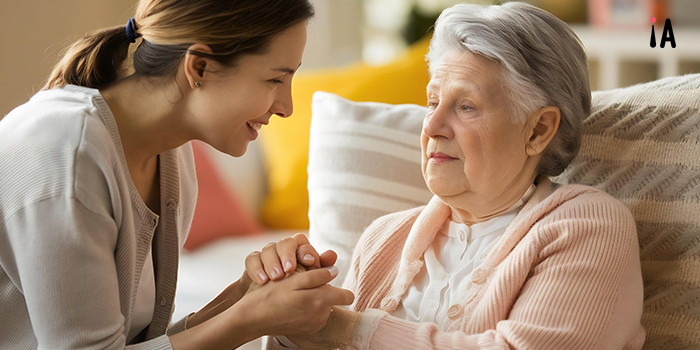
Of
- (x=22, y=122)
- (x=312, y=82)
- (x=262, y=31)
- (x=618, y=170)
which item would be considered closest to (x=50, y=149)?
(x=22, y=122)

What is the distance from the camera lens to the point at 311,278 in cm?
132

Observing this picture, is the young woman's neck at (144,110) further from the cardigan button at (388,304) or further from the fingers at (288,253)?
the cardigan button at (388,304)

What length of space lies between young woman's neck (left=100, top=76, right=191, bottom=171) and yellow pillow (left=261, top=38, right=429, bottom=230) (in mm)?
1463

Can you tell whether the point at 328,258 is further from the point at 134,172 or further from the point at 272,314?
the point at 134,172

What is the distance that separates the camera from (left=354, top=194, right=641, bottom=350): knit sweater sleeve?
1.21 metres

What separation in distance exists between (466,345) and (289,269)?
390mm

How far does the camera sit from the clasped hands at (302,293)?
4.26ft

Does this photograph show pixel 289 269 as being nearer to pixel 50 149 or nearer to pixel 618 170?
pixel 50 149

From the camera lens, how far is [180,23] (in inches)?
49.4

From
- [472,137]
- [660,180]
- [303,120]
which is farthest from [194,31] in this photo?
[303,120]

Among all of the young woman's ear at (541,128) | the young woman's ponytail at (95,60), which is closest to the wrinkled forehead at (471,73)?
the young woman's ear at (541,128)

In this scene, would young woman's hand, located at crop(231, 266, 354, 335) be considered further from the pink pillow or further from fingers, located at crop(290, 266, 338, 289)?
the pink pillow

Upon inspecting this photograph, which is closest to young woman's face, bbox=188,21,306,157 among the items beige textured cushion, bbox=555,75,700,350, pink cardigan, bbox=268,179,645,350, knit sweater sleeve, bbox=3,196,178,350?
knit sweater sleeve, bbox=3,196,178,350

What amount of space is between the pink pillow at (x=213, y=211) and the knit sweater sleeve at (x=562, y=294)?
1.63 meters
